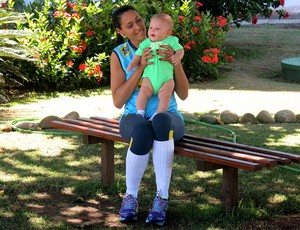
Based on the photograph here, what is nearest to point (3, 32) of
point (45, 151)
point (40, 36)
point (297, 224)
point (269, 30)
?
point (40, 36)

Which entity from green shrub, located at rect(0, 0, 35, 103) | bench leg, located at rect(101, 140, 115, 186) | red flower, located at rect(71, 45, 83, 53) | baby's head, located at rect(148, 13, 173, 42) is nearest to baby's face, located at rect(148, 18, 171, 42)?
baby's head, located at rect(148, 13, 173, 42)

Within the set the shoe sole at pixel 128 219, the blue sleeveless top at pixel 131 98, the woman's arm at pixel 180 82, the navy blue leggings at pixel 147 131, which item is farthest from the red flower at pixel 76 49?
the shoe sole at pixel 128 219

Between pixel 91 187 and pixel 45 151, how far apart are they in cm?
137

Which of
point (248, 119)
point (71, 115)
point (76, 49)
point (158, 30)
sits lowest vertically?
point (248, 119)

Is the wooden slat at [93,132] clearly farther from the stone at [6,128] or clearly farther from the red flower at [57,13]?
the red flower at [57,13]

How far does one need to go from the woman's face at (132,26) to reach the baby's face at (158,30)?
0.82ft

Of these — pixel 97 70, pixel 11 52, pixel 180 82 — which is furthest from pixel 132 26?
pixel 97 70

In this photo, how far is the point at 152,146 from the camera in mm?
4586

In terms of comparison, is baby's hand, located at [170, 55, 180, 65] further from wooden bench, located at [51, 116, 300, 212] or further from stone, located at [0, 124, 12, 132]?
stone, located at [0, 124, 12, 132]

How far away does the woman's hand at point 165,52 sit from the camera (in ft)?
15.4

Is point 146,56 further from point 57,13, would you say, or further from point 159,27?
point 57,13

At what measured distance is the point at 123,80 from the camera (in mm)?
4934

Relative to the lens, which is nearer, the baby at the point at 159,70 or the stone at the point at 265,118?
the baby at the point at 159,70

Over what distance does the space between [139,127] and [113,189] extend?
91 cm
